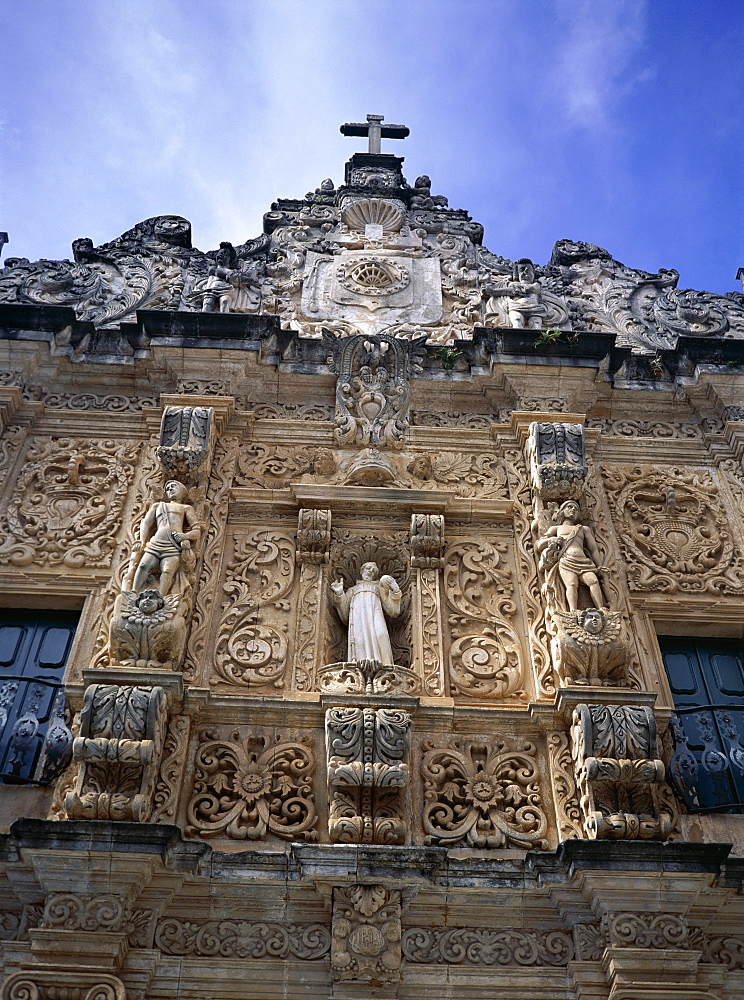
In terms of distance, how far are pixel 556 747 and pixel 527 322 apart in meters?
5.32

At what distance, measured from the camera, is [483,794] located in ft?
21.7

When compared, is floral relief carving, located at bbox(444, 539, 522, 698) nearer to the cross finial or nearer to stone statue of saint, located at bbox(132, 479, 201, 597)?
stone statue of saint, located at bbox(132, 479, 201, 597)

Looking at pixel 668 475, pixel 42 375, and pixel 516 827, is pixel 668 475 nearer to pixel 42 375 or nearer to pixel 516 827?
pixel 516 827

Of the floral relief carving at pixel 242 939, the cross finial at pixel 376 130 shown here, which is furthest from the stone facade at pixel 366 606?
the cross finial at pixel 376 130

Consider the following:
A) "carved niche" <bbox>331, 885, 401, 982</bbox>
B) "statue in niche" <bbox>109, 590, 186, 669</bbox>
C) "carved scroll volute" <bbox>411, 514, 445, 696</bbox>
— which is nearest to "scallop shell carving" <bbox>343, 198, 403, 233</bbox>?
"carved scroll volute" <bbox>411, 514, 445, 696</bbox>

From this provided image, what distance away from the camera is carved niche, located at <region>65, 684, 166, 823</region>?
6027 millimetres

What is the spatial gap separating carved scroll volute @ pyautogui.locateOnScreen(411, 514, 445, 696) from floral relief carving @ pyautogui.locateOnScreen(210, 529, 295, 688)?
3.47 feet

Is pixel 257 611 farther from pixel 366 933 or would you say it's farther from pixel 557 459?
pixel 557 459

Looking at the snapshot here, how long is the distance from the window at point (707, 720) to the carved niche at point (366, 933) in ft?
7.59

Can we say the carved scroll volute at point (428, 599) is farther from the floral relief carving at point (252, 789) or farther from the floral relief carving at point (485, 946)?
the floral relief carving at point (485, 946)

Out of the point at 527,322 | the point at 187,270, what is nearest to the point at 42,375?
the point at 187,270

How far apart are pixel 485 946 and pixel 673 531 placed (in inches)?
169

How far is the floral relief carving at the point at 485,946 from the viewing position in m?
5.81

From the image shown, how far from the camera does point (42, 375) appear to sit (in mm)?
9766
